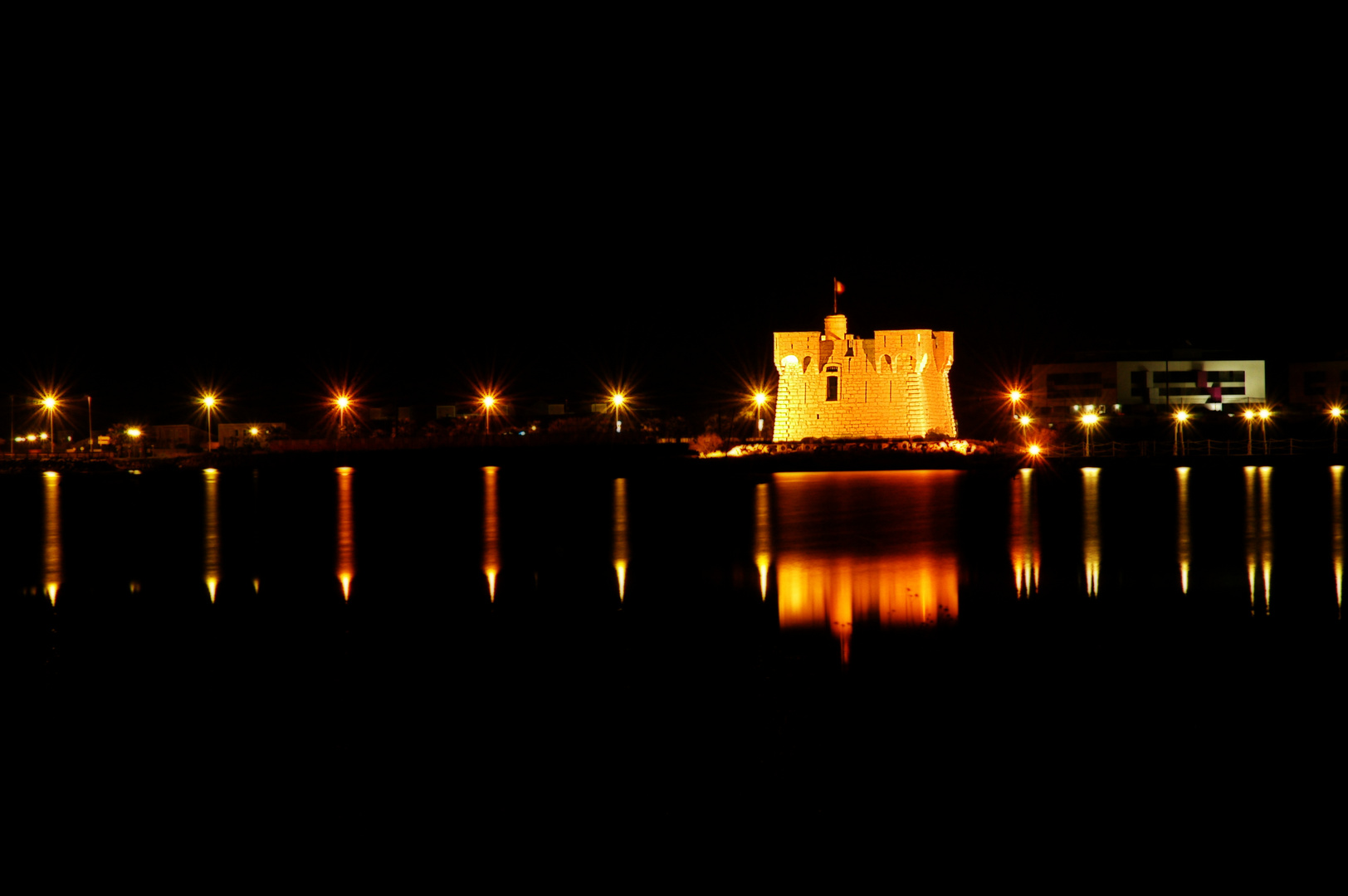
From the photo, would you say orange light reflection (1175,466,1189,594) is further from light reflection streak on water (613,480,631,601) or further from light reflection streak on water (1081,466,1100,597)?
light reflection streak on water (613,480,631,601)

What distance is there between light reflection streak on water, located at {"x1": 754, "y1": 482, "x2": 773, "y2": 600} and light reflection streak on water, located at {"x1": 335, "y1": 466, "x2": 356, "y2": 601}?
3865 millimetres

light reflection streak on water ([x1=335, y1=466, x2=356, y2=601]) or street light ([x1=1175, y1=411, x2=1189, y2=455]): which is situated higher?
street light ([x1=1175, y1=411, x2=1189, y2=455])

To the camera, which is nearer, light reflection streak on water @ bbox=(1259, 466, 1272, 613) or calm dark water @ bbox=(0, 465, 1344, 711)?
calm dark water @ bbox=(0, 465, 1344, 711)

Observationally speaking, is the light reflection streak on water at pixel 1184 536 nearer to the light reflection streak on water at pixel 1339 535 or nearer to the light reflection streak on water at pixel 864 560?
the light reflection streak on water at pixel 1339 535

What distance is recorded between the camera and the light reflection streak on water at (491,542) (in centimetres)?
1100

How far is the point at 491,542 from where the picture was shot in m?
14.2

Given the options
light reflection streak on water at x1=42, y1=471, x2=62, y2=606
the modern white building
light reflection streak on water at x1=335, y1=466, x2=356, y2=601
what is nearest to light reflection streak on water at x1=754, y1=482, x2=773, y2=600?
light reflection streak on water at x1=335, y1=466, x2=356, y2=601

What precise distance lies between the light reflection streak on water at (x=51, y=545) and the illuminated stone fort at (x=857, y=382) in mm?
21883

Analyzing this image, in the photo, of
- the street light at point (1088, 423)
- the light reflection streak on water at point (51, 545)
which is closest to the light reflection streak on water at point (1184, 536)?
the street light at point (1088, 423)

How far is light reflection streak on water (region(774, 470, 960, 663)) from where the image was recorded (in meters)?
9.05

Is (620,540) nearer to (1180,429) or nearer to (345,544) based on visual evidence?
(345,544)

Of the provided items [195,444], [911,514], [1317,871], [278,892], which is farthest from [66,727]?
[195,444]

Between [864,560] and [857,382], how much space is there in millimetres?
26233

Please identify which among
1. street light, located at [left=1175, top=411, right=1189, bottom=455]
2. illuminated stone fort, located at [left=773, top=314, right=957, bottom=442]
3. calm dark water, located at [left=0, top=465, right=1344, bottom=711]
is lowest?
calm dark water, located at [left=0, top=465, right=1344, bottom=711]
